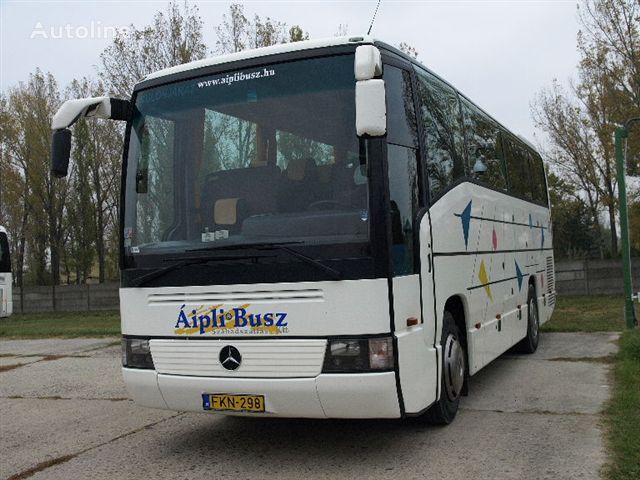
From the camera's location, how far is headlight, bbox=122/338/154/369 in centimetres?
564

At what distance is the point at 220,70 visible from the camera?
570cm

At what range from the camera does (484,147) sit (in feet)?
28.2

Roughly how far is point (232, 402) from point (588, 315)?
42.9 ft

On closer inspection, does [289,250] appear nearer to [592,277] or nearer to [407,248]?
[407,248]

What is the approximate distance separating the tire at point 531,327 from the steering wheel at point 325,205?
20.1 ft

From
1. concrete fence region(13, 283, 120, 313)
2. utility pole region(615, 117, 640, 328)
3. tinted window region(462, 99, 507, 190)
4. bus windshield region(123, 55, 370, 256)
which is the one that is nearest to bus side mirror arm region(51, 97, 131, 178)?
bus windshield region(123, 55, 370, 256)

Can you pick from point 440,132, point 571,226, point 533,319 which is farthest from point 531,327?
point 571,226

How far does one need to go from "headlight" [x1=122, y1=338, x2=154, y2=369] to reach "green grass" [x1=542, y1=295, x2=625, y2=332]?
9626 mm

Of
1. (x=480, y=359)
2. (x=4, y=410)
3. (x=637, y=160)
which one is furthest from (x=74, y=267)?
(x=480, y=359)

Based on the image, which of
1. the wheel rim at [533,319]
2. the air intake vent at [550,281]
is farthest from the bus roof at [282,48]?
the air intake vent at [550,281]

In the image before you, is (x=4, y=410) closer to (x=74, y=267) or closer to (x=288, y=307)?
(x=288, y=307)

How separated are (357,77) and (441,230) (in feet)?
6.05

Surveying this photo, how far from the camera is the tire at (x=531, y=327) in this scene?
10516mm

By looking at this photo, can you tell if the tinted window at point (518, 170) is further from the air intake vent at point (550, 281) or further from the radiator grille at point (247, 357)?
the radiator grille at point (247, 357)
